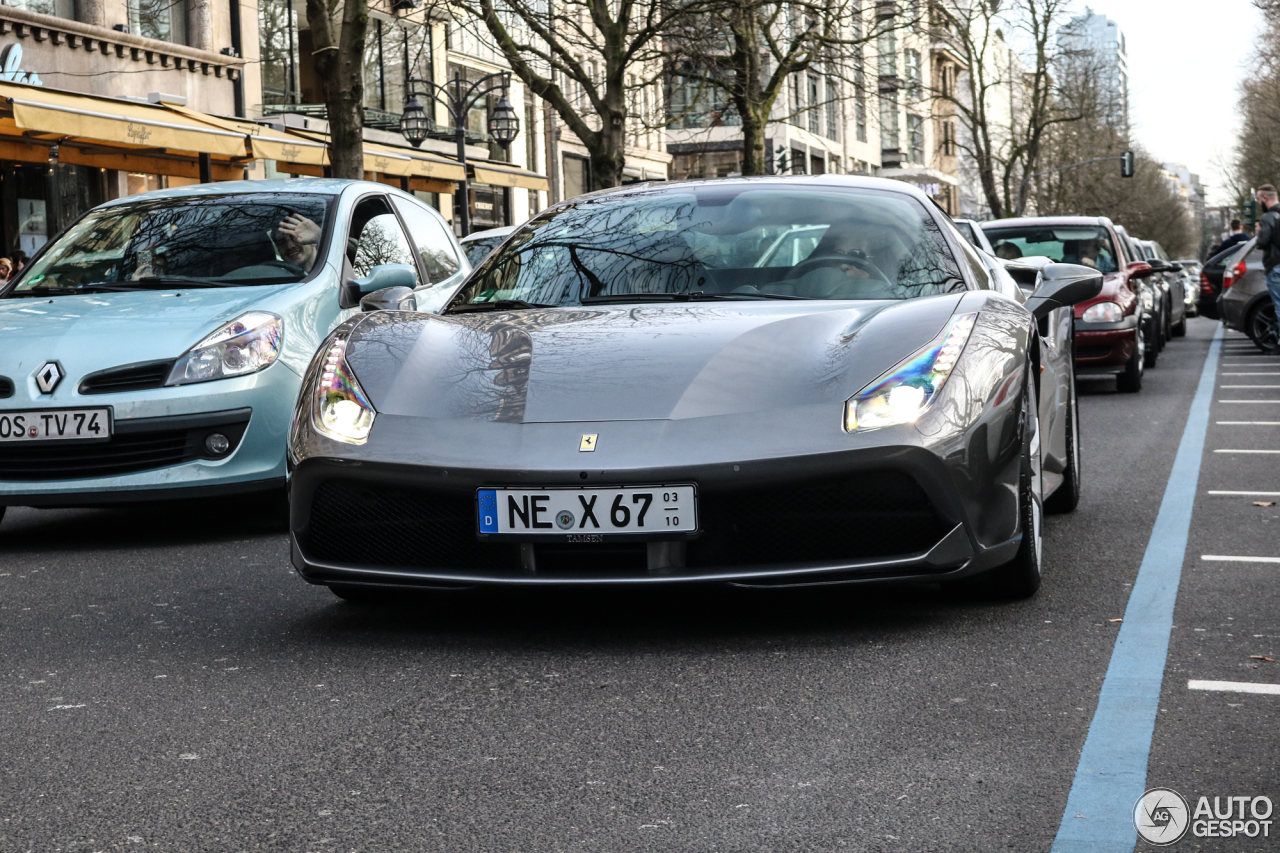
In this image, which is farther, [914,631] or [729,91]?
[729,91]

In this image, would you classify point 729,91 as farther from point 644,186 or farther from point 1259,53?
point 1259,53

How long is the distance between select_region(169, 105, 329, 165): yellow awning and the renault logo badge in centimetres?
1202

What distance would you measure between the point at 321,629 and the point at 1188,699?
2.27m

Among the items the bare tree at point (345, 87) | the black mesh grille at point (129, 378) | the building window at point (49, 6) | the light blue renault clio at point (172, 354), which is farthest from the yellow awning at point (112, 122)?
the black mesh grille at point (129, 378)

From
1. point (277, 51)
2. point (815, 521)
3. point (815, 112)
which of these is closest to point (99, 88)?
point (277, 51)

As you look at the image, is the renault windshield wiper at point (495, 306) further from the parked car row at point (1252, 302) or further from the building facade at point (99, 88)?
the parked car row at point (1252, 302)

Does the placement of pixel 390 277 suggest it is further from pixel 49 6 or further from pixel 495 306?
pixel 49 6

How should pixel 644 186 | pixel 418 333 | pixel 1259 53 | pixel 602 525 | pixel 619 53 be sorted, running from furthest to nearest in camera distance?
pixel 1259 53, pixel 619 53, pixel 644 186, pixel 418 333, pixel 602 525

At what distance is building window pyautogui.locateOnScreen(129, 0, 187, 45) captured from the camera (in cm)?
2519

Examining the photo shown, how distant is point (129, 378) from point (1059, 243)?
10.4 meters

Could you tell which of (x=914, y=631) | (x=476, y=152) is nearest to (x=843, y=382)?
(x=914, y=631)

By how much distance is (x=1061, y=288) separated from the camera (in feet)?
18.9

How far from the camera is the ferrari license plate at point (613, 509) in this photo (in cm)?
397

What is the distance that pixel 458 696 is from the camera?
147 inches
